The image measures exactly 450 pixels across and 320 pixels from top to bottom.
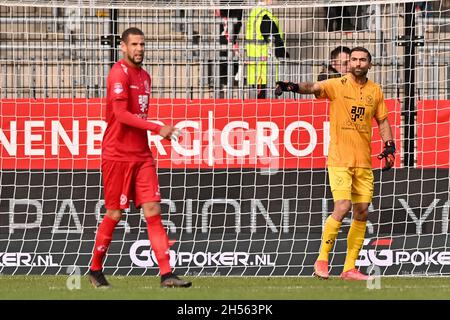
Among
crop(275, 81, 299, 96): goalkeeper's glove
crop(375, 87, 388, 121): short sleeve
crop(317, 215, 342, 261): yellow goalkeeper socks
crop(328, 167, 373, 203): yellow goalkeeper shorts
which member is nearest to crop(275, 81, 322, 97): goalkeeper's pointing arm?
crop(275, 81, 299, 96): goalkeeper's glove

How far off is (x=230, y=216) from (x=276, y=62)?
2.05m

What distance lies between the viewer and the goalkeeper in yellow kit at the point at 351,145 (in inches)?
455

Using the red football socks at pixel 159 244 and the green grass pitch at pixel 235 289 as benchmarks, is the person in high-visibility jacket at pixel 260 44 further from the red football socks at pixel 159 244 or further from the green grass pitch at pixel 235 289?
the red football socks at pixel 159 244

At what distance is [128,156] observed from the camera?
1045cm

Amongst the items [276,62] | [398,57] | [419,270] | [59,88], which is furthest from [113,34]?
[419,270]

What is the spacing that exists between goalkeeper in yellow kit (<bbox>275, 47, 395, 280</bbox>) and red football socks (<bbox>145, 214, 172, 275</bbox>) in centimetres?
189

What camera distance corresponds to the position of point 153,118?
14.1 metres

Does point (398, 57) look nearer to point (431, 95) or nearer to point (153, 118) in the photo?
point (431, 95)

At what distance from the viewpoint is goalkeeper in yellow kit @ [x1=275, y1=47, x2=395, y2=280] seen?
1155 cm

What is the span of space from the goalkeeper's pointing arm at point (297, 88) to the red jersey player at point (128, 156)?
129cm

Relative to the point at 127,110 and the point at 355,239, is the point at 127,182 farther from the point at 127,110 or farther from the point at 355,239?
the point at 355,239

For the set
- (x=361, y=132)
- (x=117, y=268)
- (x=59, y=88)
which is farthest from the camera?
(x=59, y=88)

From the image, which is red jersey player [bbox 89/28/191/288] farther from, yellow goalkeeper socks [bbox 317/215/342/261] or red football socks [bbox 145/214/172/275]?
yellow goalkeeper socks [bbox 317/215/342/261]

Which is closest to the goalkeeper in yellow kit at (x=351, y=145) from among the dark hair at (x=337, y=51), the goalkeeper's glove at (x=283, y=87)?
the goalkeeper's glove at (x=283, y=87)
